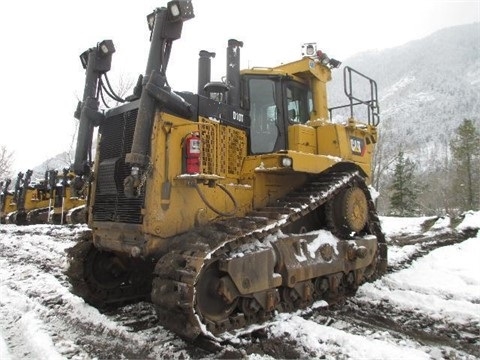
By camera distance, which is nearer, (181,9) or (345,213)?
(181,9)

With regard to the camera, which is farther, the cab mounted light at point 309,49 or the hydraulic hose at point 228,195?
the cab mounted light at point 309,49

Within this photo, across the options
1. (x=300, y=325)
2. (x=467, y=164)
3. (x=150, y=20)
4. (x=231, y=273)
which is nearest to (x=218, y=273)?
(x=231, y=273)

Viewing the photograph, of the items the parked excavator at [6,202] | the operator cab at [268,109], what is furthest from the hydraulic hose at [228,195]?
the parked excavator at [6,202]

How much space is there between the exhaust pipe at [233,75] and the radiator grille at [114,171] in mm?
1376

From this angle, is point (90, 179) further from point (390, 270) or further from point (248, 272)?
point (390, 270)

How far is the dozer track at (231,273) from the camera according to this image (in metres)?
4.11

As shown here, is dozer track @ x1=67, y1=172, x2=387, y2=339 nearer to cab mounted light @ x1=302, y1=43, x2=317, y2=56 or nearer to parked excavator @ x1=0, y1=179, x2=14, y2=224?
cab mounted light @ x1=302, y1=43, x2=317, y2=56

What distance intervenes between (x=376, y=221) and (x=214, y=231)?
372 cm

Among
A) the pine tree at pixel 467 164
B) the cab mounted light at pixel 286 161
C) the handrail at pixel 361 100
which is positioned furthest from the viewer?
the pine tree at pixel 467 164

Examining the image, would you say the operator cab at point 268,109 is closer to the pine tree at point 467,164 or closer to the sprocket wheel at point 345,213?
the sprocket wheel at point 345,213

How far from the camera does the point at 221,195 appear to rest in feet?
17.7

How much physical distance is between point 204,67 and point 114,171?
2.15m

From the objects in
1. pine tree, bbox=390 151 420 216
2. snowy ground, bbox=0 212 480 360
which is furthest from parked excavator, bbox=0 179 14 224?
pine tree, bbox=390 151 420 216

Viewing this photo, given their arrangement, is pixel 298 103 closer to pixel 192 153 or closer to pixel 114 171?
pixel 192 153
